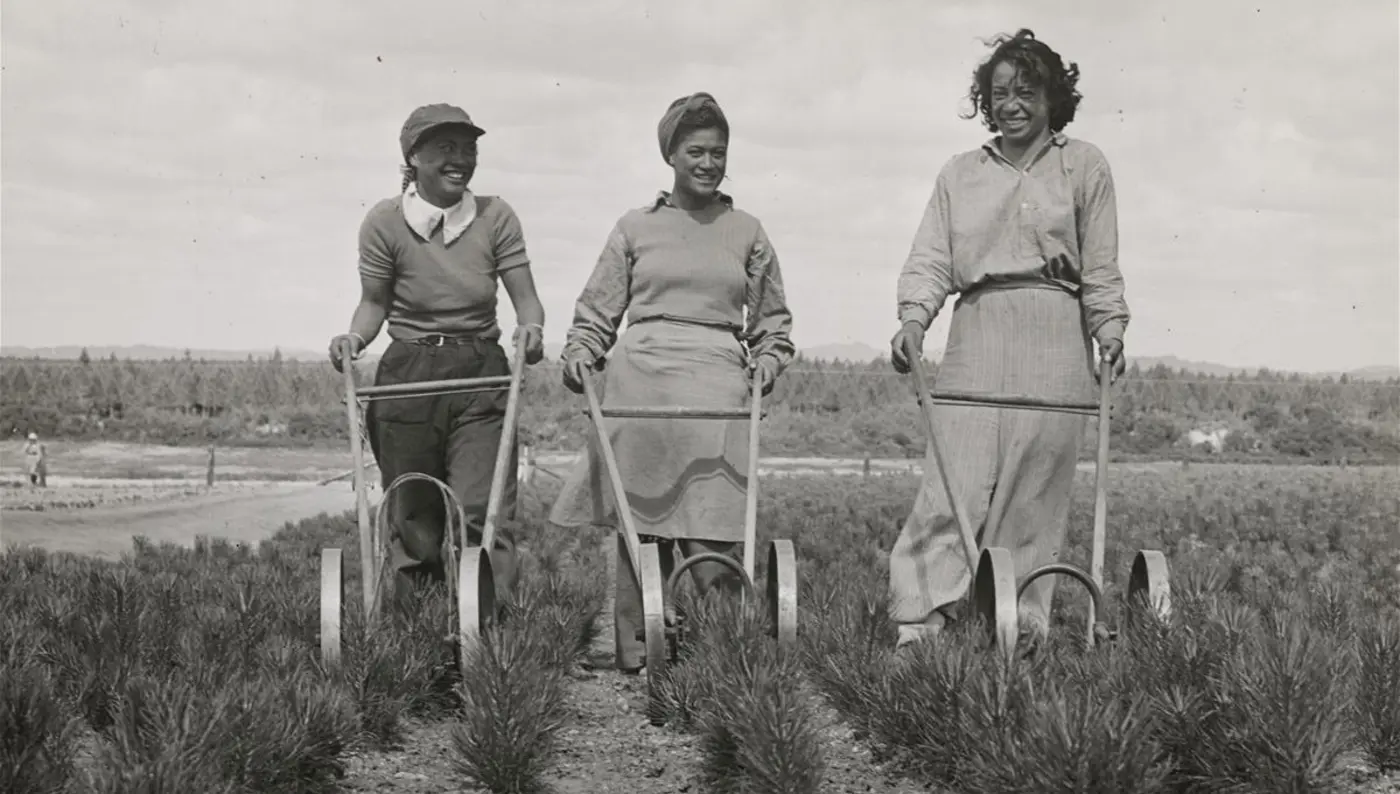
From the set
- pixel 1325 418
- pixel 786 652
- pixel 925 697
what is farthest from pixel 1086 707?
pixel 1325 418

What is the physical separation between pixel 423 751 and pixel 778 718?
1.22 meters

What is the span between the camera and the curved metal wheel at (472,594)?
4453mm

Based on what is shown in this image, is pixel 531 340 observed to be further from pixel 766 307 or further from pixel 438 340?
pixel 766 307

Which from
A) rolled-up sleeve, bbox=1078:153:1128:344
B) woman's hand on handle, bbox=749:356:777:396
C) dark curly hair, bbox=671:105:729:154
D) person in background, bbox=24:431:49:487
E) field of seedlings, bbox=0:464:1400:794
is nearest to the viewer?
field of seedlings, bbox=0:464:1400:794

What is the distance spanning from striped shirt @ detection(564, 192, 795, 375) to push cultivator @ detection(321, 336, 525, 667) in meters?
0.35

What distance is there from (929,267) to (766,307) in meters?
0.62

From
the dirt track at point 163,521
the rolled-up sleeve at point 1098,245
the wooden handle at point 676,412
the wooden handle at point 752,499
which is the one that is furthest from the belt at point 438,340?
the dirt track at point 163,521

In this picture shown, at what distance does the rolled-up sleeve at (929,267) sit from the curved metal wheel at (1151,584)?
1.08 m

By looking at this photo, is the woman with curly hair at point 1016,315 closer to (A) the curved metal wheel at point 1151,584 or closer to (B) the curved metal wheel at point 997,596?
(A) the curved metal wheel at point 1151,584

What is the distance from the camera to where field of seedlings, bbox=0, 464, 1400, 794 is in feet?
11.3

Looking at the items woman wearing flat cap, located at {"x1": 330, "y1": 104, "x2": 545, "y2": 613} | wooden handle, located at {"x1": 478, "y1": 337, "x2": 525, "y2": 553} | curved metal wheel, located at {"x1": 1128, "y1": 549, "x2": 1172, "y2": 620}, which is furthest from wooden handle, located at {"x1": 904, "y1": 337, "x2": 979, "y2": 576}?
woman wearing flat cap, located at {"x1": 330, "y1": 104, "x2": 545, "y2": 613}

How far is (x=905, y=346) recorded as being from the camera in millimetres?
5102

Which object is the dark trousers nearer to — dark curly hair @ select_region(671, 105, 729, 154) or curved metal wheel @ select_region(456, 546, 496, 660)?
curved metal wheel @ select_region(456, 546, 496, 660)

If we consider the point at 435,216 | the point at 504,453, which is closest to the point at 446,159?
the point at 435,216
